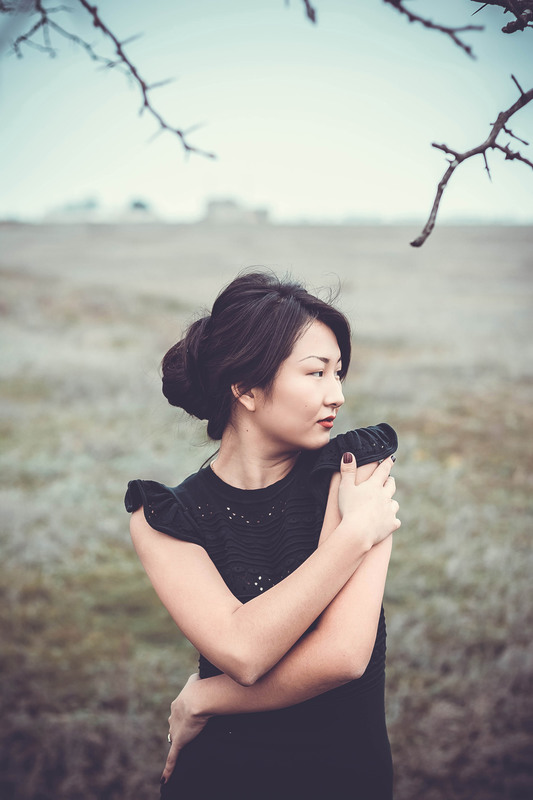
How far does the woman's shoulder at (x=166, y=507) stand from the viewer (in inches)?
59.2

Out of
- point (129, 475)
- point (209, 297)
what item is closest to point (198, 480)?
point (129, 475)

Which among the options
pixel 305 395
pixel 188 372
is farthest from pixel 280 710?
pixel 188 372

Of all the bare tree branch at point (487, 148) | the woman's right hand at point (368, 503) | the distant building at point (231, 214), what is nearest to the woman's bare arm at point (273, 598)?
the woman's right hand at point (368, 503)

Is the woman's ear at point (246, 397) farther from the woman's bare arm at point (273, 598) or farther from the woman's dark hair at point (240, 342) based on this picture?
the woman's bare arm at point (273, 598)

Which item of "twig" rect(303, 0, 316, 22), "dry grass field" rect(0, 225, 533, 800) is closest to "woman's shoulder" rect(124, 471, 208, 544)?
"dry grass field" rect(0, 225, 533, 800)

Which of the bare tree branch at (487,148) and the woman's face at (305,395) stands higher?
the bare tree branch at (487,148)

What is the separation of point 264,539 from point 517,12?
1245 mm

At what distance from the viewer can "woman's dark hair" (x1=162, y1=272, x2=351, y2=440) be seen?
1.52 m

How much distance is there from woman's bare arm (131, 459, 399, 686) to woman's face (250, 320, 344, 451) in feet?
0.56

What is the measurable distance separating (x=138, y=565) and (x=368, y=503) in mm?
4642

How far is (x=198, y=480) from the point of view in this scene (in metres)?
1.68

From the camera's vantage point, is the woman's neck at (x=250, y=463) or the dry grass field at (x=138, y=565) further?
the dry grass field at (x=138, y=565)

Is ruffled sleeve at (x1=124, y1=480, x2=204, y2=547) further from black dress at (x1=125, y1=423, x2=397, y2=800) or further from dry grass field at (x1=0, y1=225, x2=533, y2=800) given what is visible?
dry grass field at (x1=0, y1=225, x2=533, y2=800)

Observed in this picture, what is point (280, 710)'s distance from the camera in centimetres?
149
